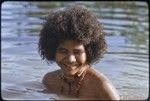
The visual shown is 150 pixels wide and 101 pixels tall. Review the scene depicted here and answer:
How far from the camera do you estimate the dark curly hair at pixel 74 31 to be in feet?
12.6

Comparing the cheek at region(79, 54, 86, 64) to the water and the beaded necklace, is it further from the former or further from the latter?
the water

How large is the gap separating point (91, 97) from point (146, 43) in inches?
134

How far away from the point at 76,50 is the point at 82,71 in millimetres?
294

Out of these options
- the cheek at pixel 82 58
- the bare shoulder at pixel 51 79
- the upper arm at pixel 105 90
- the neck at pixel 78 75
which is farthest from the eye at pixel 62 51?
the bare shoulder at pixel 51 79

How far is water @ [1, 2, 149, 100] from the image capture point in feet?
16.0

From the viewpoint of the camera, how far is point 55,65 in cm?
589

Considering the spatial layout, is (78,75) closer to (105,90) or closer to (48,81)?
(105,90)

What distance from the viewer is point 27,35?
7.65 m

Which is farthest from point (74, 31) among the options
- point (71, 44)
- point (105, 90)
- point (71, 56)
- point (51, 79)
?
point (51, 79)

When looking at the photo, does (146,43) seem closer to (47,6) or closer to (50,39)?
(50,39)

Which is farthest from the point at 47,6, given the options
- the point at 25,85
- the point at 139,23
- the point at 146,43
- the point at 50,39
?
the point at 50,39

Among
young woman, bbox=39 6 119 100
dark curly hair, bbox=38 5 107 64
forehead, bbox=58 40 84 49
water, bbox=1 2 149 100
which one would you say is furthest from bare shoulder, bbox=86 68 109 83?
water, bbox=1 2 149 100

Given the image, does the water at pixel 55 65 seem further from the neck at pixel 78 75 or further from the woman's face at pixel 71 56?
the woman's face at pixel 71 56

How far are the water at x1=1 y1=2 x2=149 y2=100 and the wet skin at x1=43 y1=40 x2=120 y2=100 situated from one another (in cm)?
32
